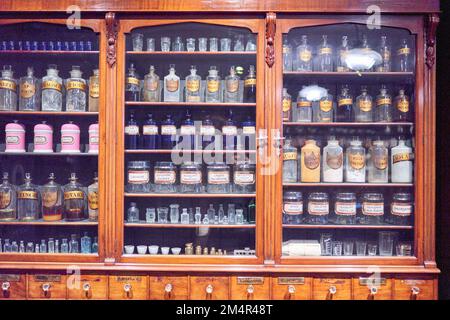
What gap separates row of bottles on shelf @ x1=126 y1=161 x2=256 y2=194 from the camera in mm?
2389

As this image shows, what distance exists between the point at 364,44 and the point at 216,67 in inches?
36.6

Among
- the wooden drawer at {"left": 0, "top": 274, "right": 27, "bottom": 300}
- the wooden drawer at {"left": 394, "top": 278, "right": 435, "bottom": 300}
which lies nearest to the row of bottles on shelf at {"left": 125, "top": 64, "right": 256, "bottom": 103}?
the wooden drawer at {"left": 0, "top": 274, "right": 27, "bottom": 300}

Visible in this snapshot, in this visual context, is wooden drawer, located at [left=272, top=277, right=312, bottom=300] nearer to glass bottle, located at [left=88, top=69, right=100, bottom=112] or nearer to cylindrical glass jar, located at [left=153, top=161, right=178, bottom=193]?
cylindrical glass jar, located at [left=153, top=161, right=178, bottom=193]

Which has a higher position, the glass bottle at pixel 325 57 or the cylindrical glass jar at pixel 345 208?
the glass bottle at pixel 325 57

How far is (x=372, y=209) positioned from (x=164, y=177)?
129cm

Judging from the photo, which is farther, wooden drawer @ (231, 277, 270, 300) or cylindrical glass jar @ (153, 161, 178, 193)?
cylindrical glass jar @ (153, 161, 178, 193)

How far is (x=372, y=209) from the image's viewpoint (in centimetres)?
240

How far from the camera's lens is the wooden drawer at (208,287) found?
2250 mm

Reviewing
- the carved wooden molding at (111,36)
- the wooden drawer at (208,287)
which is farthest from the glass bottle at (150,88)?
the wooden drawer at (208,287)

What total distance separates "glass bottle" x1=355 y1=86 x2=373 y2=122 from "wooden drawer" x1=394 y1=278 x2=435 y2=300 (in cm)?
97

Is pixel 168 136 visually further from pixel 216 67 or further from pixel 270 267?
pixel 270 267

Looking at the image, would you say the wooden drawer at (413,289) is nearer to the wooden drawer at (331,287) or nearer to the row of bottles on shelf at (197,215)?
the wooden drawer at (331,287)

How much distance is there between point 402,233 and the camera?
240 centimetres

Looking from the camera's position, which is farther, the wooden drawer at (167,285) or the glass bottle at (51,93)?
the glass bottle at (51,93)
